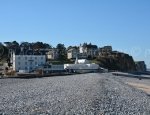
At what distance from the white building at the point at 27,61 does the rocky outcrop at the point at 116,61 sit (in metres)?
20.8

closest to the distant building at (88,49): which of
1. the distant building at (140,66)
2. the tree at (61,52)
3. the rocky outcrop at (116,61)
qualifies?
the tree at (61,52)

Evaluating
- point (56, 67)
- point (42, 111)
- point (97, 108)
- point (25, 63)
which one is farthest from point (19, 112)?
point (25, 63)

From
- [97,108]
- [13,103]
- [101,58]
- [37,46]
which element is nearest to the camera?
[97,108]

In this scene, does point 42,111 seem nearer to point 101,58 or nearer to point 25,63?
point 25,63

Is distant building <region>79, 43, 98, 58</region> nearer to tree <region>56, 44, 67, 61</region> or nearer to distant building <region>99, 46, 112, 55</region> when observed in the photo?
distant building <region>99, 46, 112, 55</region>

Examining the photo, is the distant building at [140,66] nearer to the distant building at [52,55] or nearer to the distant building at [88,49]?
the distant building at [88,49]

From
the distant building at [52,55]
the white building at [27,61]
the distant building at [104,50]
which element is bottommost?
the white building at [27,61]

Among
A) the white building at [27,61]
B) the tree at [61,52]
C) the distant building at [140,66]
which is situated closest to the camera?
the white building at [27,61]

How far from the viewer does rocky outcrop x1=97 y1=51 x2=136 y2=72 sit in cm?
10562

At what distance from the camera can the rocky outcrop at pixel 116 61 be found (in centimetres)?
10562

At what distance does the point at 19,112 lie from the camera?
711 inches

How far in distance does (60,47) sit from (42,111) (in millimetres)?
111195

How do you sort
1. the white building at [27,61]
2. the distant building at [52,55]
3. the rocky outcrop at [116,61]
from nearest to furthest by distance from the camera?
1. the white building at [27,61]
2. the rocky outcrop at [116,61]
3. the distant building at [52,55]

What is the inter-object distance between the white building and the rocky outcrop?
68.2 feet
